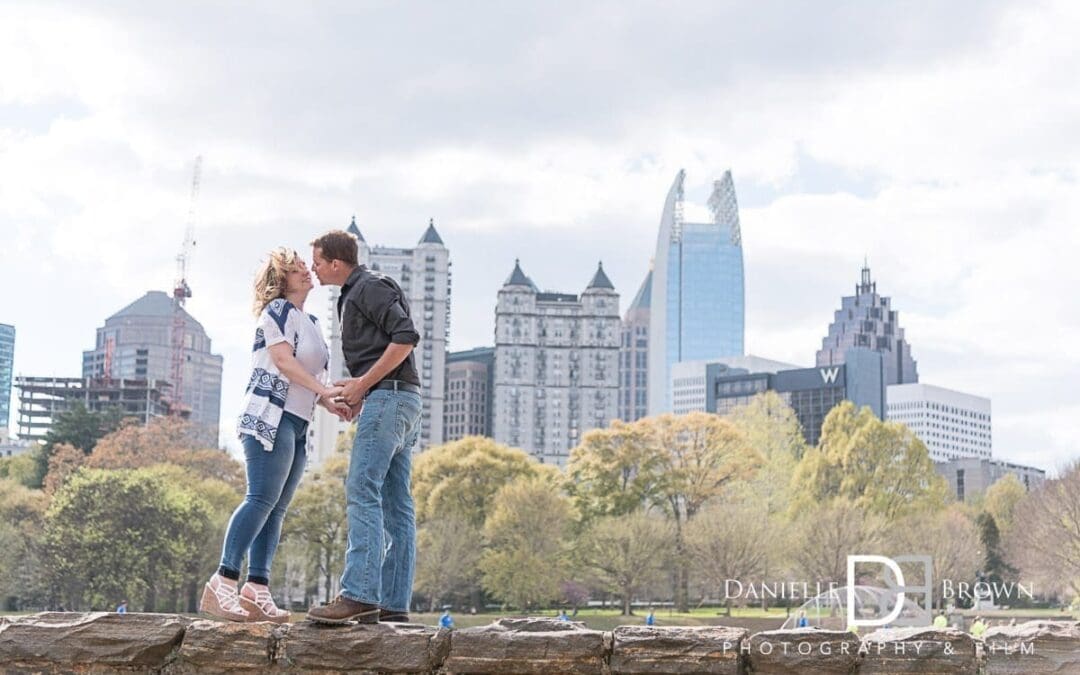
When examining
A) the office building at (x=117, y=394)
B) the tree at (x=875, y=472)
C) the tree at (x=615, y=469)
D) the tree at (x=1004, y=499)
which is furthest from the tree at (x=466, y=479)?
the office building at (x=117, y=394)

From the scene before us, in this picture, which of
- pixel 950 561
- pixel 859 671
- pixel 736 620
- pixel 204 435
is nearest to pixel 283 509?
pixel 859 671

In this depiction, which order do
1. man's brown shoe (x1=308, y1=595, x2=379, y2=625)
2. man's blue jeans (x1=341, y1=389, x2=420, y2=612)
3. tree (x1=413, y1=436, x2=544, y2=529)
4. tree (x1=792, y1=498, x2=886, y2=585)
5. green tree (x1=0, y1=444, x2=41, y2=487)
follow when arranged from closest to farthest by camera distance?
man's brown shoe (x1=308, y1=595, x2=379, y2=625) → man's blue jeans (x1=341, y1=389, x2=420, y2=612) → tree (x1=792, y1=498, x2=886, y2=585) → tree (x1=413, y1=436, x2=544, y2=529) → green tree (x1=0, y1=444, x2=41, y2=487)

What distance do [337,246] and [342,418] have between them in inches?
41.1

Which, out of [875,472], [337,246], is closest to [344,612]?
[337,246]

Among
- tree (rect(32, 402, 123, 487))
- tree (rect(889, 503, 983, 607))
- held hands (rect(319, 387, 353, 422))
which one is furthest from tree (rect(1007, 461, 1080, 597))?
tree (rect(32, 402, 123, 487))

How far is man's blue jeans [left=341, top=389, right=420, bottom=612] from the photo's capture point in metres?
7.33

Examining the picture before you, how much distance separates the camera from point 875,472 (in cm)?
6525

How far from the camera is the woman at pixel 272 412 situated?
7.74 metres

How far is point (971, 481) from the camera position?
157000 mm

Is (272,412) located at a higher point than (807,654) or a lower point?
higher

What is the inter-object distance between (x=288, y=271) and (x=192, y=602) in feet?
193

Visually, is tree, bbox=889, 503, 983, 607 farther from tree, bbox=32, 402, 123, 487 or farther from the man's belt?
tree, bbox=32, 402, 123, 487

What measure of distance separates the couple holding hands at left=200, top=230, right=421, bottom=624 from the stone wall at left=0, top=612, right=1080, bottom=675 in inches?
18.9

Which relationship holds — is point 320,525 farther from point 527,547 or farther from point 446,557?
point 527,547
